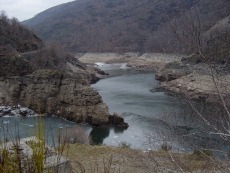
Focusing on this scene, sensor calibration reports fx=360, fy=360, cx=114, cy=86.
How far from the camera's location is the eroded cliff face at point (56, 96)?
28.0 meters

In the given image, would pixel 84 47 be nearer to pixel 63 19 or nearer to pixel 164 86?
pixel 63 19

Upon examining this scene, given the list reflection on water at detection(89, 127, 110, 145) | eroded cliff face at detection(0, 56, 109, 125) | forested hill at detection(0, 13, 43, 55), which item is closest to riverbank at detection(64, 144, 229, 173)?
reflection on water at detection(89, 127, 110, 145)

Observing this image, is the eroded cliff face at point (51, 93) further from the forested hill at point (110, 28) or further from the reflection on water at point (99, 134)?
the forested hill at point (110, 28)

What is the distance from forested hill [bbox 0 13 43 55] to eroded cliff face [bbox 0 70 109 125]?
A: 981 cm

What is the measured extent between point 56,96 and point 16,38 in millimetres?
21565

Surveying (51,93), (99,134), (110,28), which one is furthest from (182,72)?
(110,28)

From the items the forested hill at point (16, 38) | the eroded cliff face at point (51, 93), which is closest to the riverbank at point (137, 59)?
the forested hill at point (16, 38)

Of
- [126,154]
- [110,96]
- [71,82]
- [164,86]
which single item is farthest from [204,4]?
[164,86]

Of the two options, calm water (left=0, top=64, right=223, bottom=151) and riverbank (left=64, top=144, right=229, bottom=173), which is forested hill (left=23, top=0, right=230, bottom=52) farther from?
riverbank (left=64, top=144, right=229, bottom=173)

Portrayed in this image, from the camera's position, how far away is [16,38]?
50.0 metres

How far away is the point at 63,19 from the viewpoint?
160625 millimetres

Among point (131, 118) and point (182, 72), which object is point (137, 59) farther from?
point (131, 118)

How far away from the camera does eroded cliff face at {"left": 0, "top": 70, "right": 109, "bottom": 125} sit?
28000 mm

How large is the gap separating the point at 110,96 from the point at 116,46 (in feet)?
219
